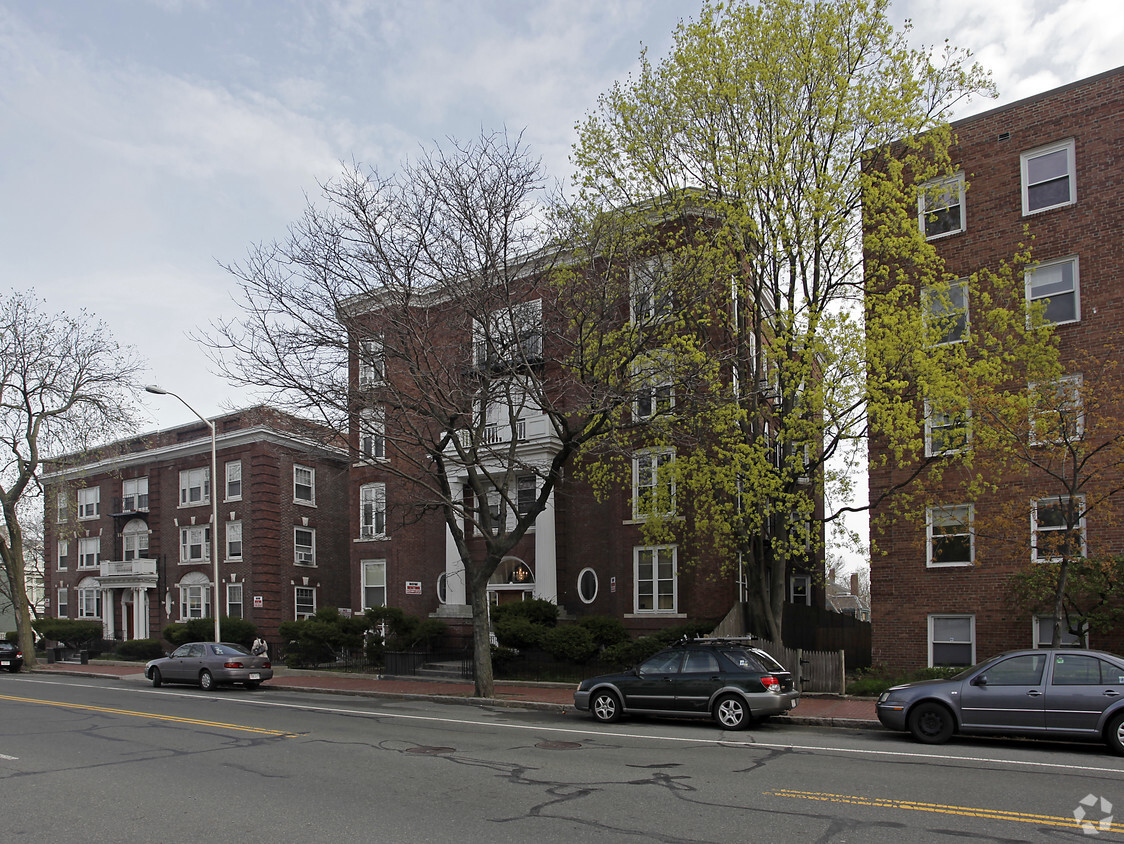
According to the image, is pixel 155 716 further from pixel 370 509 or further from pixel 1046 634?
pixel 1046 634

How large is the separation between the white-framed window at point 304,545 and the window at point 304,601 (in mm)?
1266

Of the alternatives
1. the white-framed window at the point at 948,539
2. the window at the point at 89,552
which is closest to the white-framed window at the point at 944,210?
the white-framed window at the point at 948,539

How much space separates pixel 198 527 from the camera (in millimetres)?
41469

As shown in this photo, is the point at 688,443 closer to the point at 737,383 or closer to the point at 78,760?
the point at 737,383

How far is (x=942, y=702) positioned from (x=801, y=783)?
14.7ft

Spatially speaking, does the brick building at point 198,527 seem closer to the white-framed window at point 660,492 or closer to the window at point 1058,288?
the white-framed window at point 660,492

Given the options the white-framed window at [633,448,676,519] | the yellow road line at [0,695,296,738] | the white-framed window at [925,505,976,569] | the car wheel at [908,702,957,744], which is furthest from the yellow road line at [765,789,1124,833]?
the white-framed window at [925,505,976,569]

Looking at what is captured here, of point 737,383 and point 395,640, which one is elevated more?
point 737,383

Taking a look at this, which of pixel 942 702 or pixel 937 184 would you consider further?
pixel 937 184

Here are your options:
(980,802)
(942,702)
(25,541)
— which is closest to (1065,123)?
(942,702)

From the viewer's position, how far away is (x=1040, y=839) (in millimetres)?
7547

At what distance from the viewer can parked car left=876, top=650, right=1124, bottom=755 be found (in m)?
12.1

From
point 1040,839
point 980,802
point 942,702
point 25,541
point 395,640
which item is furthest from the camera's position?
point 25,541

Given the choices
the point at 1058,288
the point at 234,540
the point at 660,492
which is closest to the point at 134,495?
the point at 234,540
